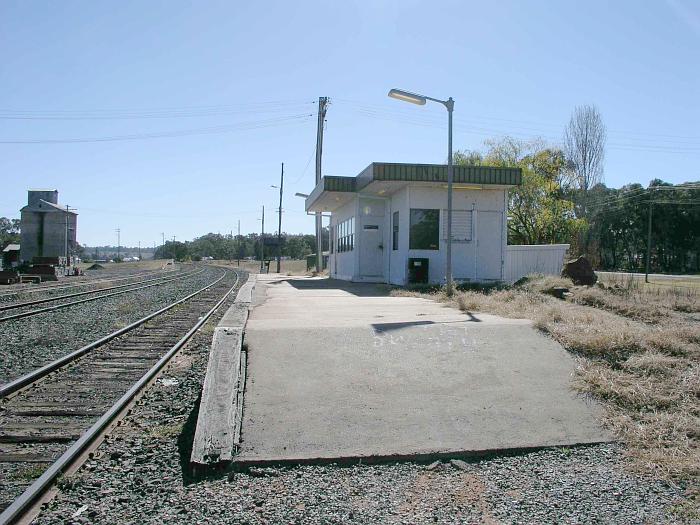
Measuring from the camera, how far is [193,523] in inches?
157

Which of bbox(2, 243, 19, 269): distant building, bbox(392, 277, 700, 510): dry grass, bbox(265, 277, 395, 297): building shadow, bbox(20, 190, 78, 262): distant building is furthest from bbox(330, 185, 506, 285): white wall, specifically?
bbox(20, 190, 78, 262): distant building

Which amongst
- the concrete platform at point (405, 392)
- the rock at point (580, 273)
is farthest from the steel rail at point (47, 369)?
the rock at point (580, 273)

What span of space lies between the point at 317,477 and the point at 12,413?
3.58 m

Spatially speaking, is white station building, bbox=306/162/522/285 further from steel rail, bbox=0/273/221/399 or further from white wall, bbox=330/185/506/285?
steel rail, bbox=0/273/221/399

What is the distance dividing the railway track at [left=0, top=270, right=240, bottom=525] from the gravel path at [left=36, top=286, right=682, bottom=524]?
21cm

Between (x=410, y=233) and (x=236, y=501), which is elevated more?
(x=410, y=233)

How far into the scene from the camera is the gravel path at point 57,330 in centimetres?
943

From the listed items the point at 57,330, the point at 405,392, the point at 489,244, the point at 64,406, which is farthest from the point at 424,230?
the point at 64,406

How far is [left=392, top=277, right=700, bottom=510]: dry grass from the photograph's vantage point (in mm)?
5174

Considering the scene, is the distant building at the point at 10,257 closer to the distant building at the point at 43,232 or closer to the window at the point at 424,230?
the distant building at the point at 43,232

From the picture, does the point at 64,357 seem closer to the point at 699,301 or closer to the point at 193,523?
the point at 193,523

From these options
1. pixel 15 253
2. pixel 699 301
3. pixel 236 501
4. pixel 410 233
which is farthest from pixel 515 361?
pixel 15 253

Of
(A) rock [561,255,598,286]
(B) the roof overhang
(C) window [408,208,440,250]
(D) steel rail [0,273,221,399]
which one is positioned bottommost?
(D) steel rail [0,273,221,399]

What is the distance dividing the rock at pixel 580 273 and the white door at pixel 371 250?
34.5 ft
